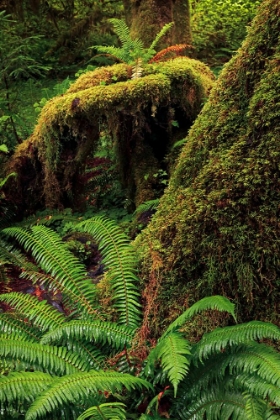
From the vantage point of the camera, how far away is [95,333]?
9.08 feet

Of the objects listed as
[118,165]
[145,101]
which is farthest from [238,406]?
[118,165]

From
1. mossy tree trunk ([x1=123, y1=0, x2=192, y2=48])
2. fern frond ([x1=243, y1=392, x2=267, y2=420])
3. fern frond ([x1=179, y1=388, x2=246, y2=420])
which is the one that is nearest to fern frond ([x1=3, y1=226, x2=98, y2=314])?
fern frond ([x1=179, y1=388, x2=246, y2=420])

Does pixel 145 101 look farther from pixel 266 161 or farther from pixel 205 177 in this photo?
pixel 266 161

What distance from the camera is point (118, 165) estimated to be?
18.7 ft

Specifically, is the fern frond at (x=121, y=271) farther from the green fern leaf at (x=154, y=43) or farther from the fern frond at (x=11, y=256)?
the green fern leaf at (x=154, y=43)

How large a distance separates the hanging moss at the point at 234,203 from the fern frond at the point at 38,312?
65cm

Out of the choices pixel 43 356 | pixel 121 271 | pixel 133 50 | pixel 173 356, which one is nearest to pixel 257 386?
pixel 173 356

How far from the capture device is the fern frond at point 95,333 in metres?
2.73

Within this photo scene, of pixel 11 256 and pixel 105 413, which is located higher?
pixel 105 413

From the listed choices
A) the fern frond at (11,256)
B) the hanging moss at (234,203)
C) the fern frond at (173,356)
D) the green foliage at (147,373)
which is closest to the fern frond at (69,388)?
the green foliage at (147,373)

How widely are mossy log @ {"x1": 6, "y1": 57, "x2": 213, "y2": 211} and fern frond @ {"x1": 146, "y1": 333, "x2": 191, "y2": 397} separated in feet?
9.18

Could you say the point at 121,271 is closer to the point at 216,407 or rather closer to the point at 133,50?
the point at 216,407

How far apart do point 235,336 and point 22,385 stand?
1.10 m

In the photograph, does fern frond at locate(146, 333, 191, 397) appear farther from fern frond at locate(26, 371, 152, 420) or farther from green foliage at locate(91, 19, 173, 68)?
green foliage at locate(91, 19, 173, 68)
